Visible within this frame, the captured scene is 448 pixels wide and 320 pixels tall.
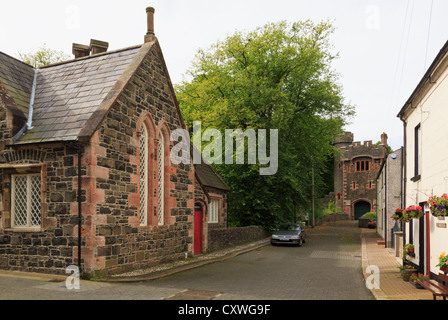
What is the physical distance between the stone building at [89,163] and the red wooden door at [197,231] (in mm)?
3099

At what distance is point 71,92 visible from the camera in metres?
13.9

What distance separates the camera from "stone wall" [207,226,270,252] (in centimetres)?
2098

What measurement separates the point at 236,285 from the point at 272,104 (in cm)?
1838

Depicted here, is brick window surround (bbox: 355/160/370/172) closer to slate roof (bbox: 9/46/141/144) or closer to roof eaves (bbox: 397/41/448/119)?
roof eaves (bbox: 397/41/448/119)

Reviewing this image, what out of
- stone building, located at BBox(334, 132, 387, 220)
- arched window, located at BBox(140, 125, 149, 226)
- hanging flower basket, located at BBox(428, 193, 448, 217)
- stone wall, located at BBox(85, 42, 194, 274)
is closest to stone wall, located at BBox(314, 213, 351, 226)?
stone building, located at BBox(334, 132, 387, 220)

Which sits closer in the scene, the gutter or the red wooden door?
the gutter

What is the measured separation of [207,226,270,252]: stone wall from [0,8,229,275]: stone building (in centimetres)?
506

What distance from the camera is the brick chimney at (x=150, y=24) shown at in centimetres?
1505

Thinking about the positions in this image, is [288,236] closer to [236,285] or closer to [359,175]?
[236,285]

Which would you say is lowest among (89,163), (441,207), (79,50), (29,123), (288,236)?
(288,236)

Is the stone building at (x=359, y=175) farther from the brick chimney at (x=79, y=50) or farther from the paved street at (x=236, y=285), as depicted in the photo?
the brick chimney at (x=79, y=50)

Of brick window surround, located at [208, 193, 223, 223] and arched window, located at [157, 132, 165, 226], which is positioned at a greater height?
arched window, located at [157, 132, 165, 226]

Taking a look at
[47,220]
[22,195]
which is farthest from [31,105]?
[47,220]

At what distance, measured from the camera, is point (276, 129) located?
2794 cm
